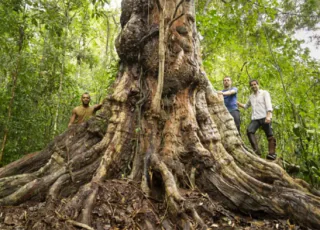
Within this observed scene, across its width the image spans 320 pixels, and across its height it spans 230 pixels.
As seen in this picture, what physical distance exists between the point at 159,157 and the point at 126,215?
0.93 meters

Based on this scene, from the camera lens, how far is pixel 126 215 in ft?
9.82

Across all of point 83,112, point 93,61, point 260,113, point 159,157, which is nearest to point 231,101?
point 260,113

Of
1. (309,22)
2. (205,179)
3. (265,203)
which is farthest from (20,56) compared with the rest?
(309,22)

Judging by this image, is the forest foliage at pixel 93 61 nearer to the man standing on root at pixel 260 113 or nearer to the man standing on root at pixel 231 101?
the man standing on root at pixel 260 113

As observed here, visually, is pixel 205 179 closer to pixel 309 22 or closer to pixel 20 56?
pixel 20 56

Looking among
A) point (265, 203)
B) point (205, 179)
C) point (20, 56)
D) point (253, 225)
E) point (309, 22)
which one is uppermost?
point (309, 22)

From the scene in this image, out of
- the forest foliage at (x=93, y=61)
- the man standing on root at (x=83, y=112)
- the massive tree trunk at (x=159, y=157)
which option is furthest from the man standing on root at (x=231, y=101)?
the man standing on root at (x=83, y=112)

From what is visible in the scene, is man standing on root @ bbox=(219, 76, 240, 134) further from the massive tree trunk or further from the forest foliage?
the massive tree trunk

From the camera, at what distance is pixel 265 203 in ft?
10.8

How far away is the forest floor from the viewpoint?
2.84 m

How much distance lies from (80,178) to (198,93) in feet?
7.54

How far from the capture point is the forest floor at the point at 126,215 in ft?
9.31

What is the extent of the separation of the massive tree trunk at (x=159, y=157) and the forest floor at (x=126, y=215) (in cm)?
2

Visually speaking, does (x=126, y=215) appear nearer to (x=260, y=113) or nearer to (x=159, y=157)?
(x=159, y=157)
